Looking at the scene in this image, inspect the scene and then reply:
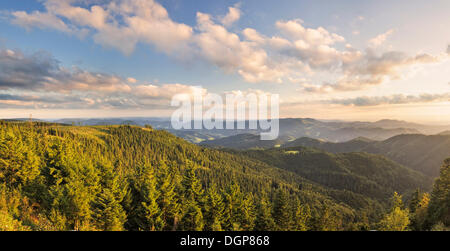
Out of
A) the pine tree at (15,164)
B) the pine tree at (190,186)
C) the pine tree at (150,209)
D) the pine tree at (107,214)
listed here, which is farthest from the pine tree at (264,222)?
the pine tree at (15,164)

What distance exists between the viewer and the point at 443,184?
180ft

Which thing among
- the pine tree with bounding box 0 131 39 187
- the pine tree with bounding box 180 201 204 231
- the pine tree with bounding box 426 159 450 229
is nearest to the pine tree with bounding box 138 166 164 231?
the pine tree with bounding box 180 201 204 231

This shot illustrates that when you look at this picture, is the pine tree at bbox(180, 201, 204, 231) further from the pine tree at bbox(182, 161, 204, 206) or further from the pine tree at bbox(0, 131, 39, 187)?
the pine tree at bbox(0, 131, 39, 187)

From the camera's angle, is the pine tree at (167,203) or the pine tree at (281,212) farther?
the pine tree at (281,212)

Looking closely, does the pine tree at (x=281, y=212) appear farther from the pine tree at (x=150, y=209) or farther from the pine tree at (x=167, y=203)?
the pine tree at (x=150, y=209)

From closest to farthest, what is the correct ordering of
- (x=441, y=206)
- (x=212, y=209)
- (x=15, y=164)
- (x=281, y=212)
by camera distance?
(x=15, y=164) < (x=441, y=206) < (x=212, y=209) < (x=281, y=212)

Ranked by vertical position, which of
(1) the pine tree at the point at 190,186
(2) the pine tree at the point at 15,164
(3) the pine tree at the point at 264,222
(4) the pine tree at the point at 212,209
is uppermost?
(2) the pine tree at the point at 15,164

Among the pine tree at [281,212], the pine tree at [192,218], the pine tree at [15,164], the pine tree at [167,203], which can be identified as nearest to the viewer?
the pine tree at [15,164]

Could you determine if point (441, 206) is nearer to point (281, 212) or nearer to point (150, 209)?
point (281, 212)

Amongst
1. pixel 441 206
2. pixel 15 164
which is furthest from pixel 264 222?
pixel 15 164
